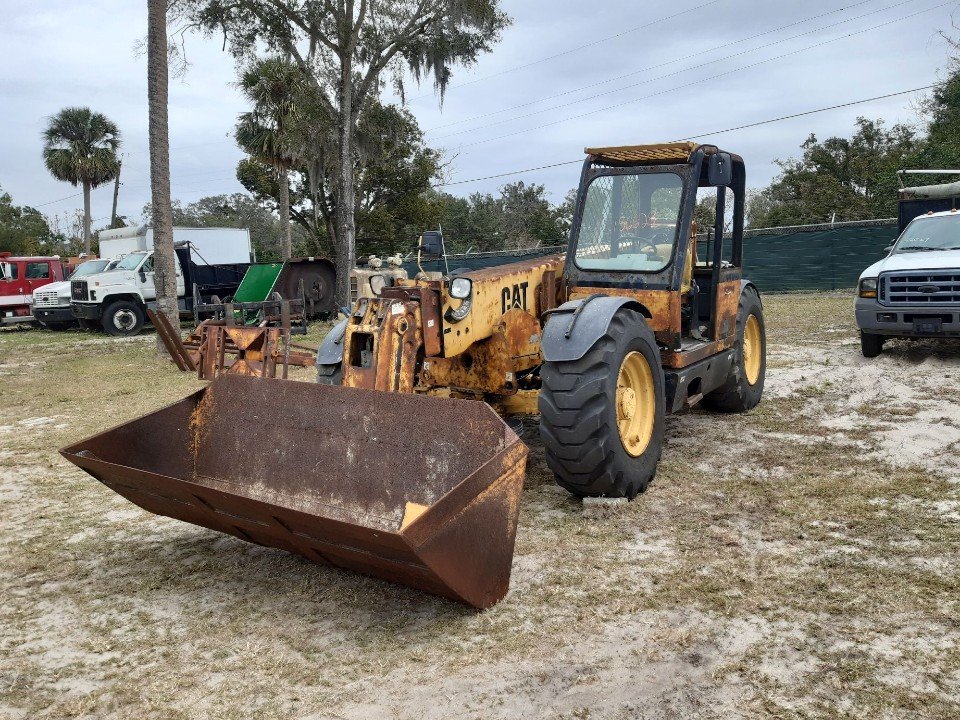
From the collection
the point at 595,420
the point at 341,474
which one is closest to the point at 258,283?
the point at 341,474

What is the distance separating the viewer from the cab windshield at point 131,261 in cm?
2055

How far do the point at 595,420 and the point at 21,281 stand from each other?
78.7 feet

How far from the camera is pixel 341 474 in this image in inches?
178

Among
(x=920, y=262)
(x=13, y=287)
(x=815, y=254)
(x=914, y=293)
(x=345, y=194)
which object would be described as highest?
(x=345, y=194)

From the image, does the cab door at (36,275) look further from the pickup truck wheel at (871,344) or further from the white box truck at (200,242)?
the pickup truck wheel at (871,344)

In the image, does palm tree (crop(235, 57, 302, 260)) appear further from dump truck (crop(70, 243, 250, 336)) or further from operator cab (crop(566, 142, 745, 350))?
operator cab (crop(566, 142, 745, 350))

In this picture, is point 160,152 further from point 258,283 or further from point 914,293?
point 914,293

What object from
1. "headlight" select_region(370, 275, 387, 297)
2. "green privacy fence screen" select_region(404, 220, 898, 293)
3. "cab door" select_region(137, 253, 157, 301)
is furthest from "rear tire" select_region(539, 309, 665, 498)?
"cab door" select_region(137, 253, 157, 301)

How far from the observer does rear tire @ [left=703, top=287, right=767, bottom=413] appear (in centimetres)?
746

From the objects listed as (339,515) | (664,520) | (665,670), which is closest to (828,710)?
(665,670)

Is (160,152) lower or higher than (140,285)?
higher

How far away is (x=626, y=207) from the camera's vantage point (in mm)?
6234

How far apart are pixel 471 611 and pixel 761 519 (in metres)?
2.04

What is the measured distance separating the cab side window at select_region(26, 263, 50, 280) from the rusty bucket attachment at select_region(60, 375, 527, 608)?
22.6 m
